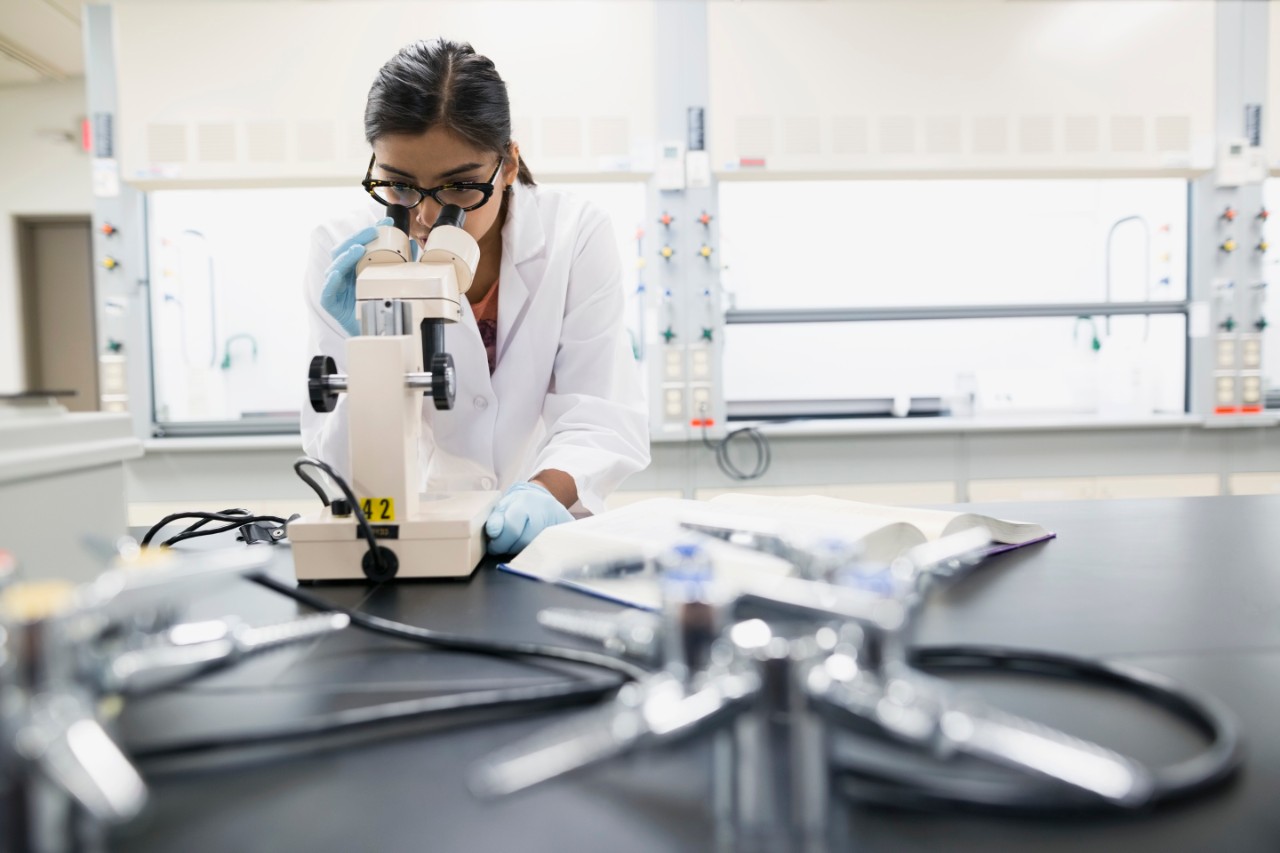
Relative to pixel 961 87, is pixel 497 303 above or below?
below

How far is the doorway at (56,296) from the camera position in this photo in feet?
15.2

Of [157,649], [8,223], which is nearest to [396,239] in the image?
[157,649]

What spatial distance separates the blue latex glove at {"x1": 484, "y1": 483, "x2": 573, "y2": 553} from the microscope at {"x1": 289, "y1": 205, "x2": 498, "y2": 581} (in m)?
0.06

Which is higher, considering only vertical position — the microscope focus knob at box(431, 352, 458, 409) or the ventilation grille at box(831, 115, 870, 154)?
the ventilation grille at box(831, 115, 870, 154)

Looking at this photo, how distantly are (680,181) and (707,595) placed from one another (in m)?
2.63

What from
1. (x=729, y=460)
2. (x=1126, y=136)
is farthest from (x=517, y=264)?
(x=1126, y=136)

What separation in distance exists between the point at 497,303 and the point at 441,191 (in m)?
0.34

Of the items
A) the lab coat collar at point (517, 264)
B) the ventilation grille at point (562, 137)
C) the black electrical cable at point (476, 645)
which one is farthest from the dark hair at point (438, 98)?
the ventilation grille at point (562, 137)

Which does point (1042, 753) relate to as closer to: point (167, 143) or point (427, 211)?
point (427, 211)

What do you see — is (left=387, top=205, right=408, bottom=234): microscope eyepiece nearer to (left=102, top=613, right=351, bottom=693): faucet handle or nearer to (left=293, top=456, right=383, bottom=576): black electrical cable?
(left=293, top=456, right=383, bottom=576): black electrical cable

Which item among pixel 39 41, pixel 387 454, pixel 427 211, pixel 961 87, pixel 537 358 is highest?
pixel 39 41

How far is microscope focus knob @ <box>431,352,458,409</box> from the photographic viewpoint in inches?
32.2

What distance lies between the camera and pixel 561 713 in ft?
1.55

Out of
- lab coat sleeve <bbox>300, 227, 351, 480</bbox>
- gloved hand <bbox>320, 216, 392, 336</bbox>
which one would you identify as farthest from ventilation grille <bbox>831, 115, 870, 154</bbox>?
gloved hand <bbox>320, 216, 392, 336</bbox>
